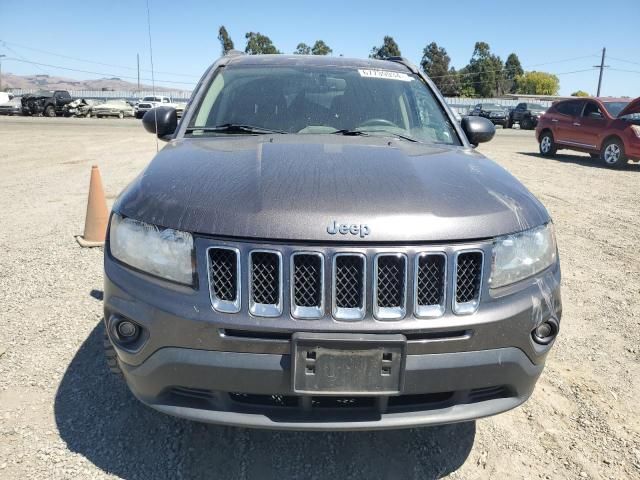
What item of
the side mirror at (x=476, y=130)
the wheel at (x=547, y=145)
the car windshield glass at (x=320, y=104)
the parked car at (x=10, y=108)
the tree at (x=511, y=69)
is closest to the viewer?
the car windshield glass at (x=320, y=104)

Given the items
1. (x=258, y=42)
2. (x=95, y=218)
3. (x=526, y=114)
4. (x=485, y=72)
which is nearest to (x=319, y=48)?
(x=258, y=42)

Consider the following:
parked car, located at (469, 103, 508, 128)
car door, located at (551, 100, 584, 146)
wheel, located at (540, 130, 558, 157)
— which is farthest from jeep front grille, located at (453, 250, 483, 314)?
parked car, located at (469, 103, 508, 128)

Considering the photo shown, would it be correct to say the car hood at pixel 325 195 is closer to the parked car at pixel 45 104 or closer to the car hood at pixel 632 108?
the car hood at pixel 632 108

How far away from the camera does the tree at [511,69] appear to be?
4129 inches

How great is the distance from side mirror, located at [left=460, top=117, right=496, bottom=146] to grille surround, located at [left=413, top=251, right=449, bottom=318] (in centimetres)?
193

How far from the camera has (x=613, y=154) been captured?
12.9 m

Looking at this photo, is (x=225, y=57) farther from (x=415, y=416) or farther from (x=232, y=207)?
(x=415, y=416)

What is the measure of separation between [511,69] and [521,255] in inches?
4549

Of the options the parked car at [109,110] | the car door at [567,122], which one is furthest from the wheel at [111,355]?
the parked car at [109,110]

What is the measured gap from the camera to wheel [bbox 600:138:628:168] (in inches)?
497

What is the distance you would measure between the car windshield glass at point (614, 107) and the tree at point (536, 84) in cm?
10265

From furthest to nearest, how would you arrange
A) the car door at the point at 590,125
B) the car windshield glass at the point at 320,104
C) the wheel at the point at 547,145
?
1. the wheel at the point at 547,145
2. the car door at the point at 590,125
3. the car windshield glass at the point at 320,104

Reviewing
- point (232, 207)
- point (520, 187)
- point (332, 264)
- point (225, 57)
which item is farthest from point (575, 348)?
point (225, 57)

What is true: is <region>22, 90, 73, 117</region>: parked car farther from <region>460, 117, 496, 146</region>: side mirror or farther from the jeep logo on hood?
the jeep logo on hood
